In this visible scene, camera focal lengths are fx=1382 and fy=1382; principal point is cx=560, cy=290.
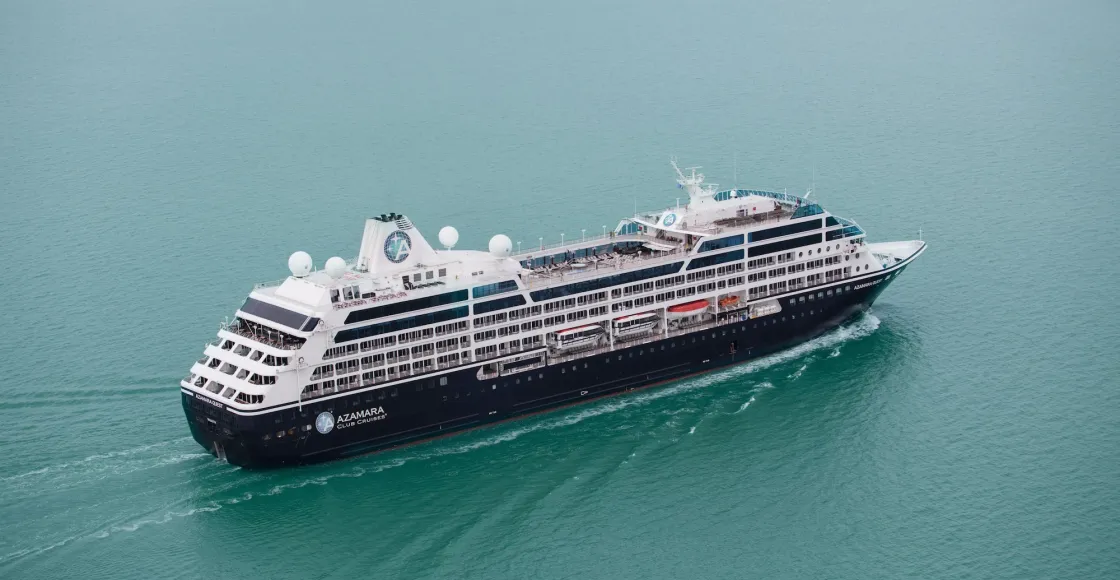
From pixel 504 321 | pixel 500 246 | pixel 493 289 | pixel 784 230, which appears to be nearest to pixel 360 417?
pixel 504 321

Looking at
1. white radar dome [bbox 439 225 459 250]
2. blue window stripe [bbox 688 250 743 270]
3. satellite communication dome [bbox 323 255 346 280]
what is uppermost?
white radar dome [bbox 439 225 459 250]

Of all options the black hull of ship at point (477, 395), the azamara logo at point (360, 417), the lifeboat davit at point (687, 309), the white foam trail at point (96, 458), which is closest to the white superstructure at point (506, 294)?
the lifeboat davit at point (687, 309)

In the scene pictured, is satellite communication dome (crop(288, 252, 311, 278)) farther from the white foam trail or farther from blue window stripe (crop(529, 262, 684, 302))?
blue window stripe (crop(529, 262, 684, 302))

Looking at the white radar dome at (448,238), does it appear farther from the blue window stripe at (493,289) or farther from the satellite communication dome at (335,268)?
the satellite communication dome at (335,268)

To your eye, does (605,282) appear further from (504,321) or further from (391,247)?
(391,247)

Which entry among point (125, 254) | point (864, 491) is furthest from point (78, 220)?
point (864, 491)

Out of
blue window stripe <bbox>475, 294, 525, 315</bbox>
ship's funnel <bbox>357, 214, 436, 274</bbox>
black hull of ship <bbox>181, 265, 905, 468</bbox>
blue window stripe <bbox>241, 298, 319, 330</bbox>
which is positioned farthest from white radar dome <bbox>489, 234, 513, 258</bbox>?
blue window stripe <bbox>241, 298, 319, 330</bbox>
